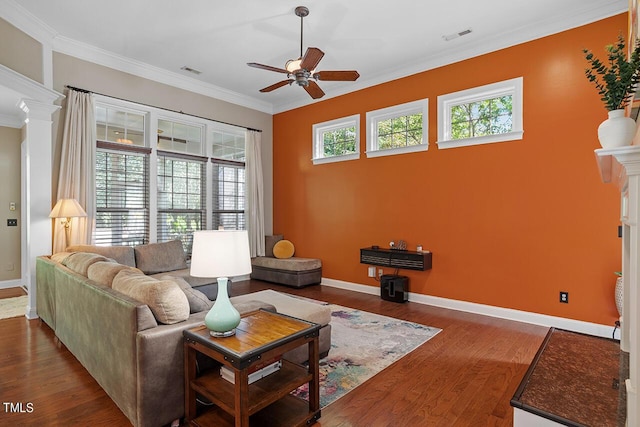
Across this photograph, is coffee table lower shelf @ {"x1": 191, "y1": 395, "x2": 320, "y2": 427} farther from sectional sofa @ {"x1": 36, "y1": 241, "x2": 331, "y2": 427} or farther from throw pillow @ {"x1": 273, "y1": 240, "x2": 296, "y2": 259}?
throw pillow @ {"x1": 273, "y1": 240, "x2": 296, "y2": 259}

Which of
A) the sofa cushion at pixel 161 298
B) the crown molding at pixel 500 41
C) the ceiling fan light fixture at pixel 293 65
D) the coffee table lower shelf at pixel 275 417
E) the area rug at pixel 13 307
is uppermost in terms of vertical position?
the crown molding at pixel 500 41

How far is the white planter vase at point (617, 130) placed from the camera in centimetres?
147

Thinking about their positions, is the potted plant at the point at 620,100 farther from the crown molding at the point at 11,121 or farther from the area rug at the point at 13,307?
the crown molding at the point at 11,121

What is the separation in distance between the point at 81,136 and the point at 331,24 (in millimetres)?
3633

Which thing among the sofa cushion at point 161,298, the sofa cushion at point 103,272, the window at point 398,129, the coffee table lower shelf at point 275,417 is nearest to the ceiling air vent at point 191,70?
the window at point 398,129

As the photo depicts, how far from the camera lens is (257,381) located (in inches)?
80.2

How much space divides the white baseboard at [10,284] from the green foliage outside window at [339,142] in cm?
592

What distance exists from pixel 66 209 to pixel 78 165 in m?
0.73

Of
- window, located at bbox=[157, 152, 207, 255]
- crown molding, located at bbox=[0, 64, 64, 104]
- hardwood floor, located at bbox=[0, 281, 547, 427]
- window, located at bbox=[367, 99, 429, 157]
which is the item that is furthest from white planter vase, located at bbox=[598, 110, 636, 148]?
window, located at bbox=[157, 152, 207, 255]

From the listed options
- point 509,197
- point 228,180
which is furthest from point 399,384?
point 228,180

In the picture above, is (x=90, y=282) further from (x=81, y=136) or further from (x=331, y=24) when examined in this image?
(x=331, y=24)

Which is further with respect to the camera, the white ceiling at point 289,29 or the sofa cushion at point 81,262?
the white ceiling at point 289,29

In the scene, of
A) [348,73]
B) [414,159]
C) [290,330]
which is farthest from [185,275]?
[414,159]

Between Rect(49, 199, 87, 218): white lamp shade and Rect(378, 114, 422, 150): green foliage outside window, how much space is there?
4.38m
